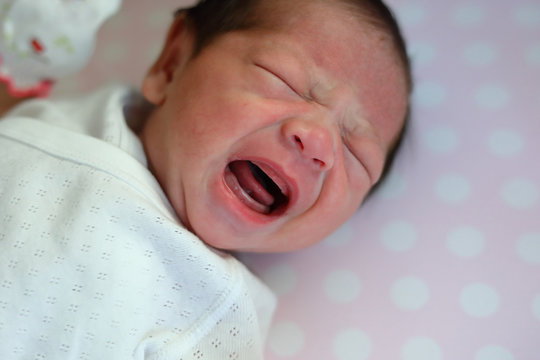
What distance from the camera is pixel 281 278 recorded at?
124 centimetres

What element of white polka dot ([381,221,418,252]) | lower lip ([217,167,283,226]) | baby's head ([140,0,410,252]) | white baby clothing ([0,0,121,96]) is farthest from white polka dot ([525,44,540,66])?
white baby clothing ([0,0,121,96])

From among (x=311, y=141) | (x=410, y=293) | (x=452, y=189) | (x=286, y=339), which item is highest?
(x=311, y=141)

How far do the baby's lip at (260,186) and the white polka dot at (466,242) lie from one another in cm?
37

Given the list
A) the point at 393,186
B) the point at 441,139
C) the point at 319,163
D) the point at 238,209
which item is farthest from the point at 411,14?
the point at 238,209

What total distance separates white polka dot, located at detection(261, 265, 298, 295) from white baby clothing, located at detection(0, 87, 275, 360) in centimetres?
12

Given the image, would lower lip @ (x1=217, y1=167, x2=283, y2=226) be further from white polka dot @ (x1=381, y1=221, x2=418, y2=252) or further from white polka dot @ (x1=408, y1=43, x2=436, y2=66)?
white polka dot @ (x1=408, y1=43, x2=436, y2=66)

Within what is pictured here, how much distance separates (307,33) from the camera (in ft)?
3.44

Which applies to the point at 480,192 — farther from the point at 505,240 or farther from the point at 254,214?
the point at 254,214

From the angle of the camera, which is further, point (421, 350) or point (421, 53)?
point (421, 53)

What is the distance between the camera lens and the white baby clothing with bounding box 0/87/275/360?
0.91m

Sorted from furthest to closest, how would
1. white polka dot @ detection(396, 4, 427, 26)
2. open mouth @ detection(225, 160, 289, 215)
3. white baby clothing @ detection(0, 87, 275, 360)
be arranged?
white polka dot @ detection(396, 4, 427, 26)
open mouth @ detection(225, 160, 289, 215)
white baby clothing @ detection(0, 87, 275, 360)

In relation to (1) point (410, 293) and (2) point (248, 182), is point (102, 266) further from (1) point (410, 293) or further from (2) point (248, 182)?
(1) point (410, 293)

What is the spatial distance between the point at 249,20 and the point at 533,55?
0.69 m

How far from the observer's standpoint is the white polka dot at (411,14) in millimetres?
1463
